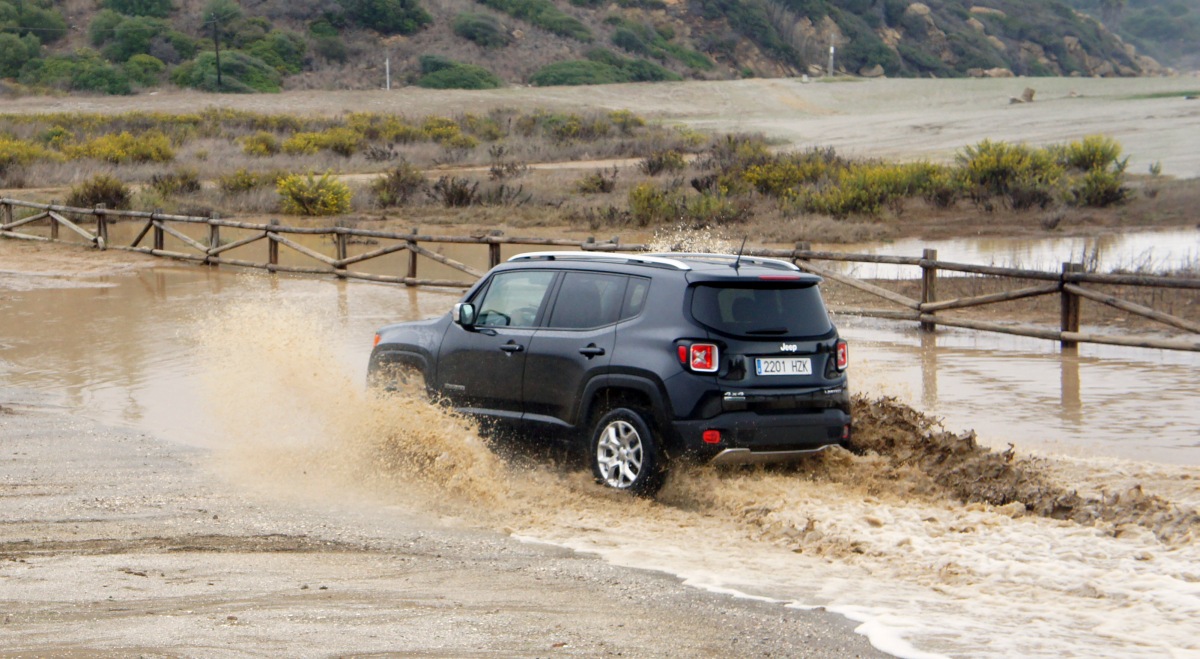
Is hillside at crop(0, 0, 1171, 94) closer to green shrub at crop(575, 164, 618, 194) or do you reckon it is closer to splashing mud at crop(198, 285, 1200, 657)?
green shrub at crop(575, 164, 618, 194)

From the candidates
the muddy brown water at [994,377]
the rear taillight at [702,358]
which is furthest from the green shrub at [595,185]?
the rear taillight at [702,358]

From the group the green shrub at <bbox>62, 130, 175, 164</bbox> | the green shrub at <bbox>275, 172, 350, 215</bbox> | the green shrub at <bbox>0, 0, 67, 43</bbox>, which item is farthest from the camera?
the green shrub at <bbox>0, 0, 67, 43</bbox>

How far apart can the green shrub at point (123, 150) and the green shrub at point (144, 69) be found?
31.6 metres

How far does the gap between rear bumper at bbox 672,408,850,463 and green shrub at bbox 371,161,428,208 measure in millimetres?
27905

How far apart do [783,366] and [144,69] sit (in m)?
77.4

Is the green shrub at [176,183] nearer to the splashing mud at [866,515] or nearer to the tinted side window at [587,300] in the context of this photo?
the splashing mud at [866,515]

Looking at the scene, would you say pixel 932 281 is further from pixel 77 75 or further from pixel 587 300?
pixel 77 75

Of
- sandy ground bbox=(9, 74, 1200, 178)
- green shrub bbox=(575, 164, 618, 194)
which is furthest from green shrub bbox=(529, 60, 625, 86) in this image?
green shrub bbox=(575, 164, 618, 194)

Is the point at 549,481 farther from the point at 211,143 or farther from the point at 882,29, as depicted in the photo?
the point at 882,29

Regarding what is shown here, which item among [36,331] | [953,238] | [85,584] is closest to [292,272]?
[36,331]

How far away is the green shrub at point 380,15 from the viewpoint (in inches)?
3642

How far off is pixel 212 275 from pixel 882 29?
9844 cm

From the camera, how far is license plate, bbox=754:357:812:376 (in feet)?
25.4

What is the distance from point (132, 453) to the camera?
9711 mm
